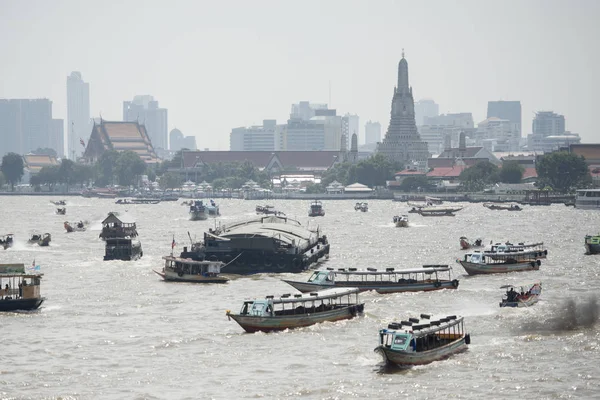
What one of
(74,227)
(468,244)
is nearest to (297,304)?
(468,244)

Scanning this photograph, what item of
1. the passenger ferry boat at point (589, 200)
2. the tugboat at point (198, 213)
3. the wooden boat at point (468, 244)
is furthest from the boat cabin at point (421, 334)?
the passenger ferry boat at point (589, 200)

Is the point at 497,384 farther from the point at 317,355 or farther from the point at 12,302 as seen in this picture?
the point at 12,302

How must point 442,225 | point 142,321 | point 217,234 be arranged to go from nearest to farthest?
point 142,321
point 217,234
point 442,225

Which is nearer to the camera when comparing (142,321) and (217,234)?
(142,321)

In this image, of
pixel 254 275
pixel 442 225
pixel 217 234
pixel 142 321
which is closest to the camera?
pixel 142 321

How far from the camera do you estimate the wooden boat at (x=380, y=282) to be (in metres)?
70.6

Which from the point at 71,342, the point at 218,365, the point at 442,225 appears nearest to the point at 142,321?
the point at 71,342

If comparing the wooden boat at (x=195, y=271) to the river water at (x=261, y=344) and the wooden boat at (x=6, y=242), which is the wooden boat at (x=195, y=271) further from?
the wooden boat at (x=6, y=242)

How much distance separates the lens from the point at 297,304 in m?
63.2

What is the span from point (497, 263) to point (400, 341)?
1331 inches

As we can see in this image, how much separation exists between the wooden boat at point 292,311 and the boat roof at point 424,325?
7.40 m

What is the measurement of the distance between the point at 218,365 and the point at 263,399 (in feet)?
18.5

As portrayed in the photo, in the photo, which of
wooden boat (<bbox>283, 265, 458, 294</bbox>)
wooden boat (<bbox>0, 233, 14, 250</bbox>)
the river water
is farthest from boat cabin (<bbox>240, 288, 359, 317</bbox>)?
wooden boat (<bbox>0, 233, 14, 250</bbox>)

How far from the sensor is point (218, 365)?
5125 centimetres
